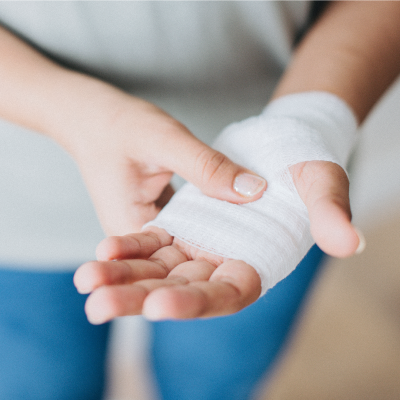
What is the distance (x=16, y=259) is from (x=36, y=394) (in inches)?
11.6

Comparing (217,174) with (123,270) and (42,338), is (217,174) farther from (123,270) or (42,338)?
(42,338)

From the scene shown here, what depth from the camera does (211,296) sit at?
35 cm

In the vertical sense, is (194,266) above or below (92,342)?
above

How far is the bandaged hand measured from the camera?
1.13ft

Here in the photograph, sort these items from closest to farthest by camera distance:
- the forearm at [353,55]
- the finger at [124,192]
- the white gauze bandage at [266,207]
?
the white gauze bandage at [266,207] → the finger at [124,192] → the forearm at [353,55]

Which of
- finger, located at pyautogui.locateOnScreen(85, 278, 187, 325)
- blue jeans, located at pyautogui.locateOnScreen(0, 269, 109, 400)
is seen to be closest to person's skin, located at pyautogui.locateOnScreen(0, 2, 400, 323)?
finger, located at pyautogui.locateOnScreen(85, 278, 187, 325)

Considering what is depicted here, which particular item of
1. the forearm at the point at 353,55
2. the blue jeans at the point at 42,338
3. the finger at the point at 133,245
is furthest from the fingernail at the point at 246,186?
the blue jeans at the point at 42,338

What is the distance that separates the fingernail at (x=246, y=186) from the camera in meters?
0.52

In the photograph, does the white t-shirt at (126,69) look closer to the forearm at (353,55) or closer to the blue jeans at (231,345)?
the forearm at (353,55)

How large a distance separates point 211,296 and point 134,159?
0.32 metres

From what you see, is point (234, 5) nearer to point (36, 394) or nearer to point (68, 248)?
point (68, 248)

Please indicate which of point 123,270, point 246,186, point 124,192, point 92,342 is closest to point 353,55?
point 246,186

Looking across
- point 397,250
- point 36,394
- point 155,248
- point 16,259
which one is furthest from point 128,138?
point 397,250

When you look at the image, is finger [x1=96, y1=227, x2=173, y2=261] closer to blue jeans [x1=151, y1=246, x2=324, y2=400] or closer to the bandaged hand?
the bandaged hand
